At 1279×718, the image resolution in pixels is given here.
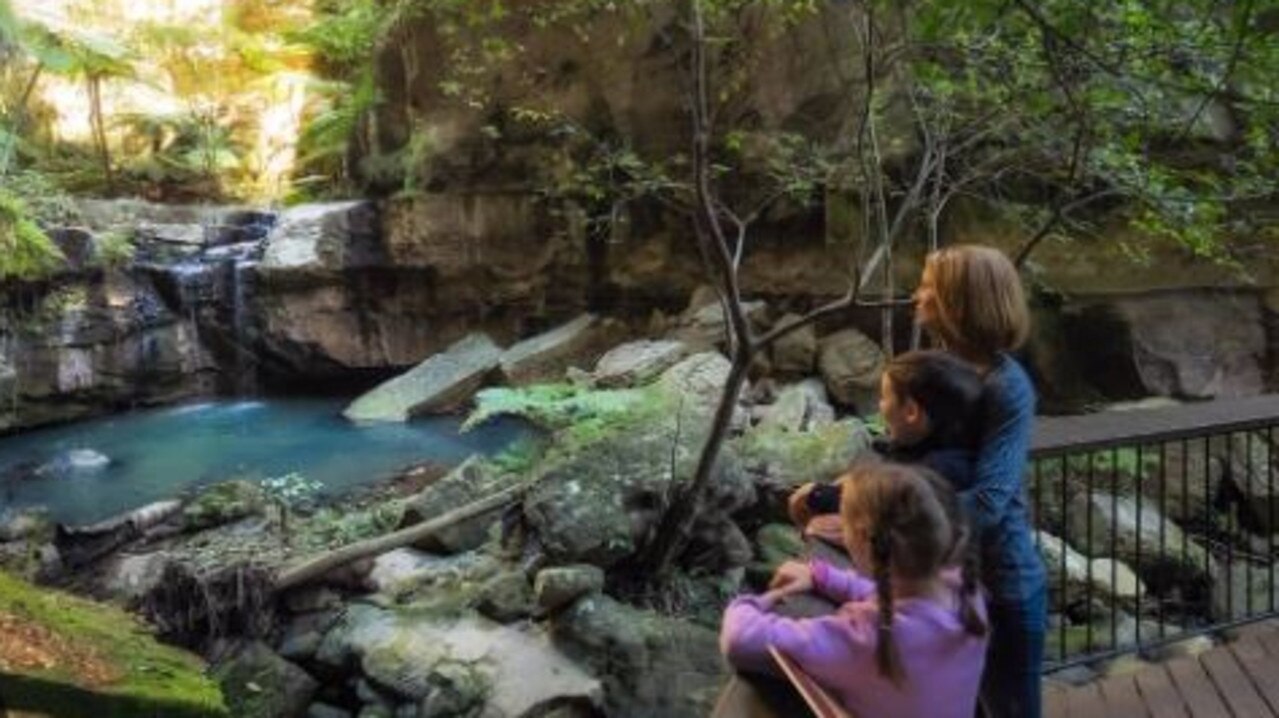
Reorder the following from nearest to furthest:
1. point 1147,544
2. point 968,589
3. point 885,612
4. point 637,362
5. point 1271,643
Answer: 1. point 885,612
2. point 968,589
3. point 1271,643
4. point 1147,544
5. point 637,362

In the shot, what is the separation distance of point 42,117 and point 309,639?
1760cm

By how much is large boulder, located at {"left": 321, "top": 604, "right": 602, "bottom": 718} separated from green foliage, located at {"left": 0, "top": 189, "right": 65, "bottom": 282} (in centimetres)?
902

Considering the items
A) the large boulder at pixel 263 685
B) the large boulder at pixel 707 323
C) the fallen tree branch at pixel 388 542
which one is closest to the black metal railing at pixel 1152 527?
the fallen tree branch at pixel 388 542

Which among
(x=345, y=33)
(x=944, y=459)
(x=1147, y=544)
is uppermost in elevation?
(x=345, y=33)

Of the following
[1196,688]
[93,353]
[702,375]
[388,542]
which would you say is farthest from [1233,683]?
[93,353]

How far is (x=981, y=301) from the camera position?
2443 mm

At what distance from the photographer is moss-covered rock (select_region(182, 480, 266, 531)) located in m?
7.93

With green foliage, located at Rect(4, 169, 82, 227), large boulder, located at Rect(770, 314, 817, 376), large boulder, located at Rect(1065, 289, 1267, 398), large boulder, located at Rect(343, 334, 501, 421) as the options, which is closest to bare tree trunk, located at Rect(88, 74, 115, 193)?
green foliage, located at Rect(4, 169, 82, 227)

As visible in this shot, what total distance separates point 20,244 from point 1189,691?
12.7m

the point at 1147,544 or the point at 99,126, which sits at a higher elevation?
the point at 99,126

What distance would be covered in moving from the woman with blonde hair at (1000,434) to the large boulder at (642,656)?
245 cm

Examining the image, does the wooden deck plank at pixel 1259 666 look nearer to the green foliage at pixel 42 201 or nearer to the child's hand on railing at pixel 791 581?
the child's hand on railing at pixel 791 581

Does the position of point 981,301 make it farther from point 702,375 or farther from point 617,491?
point 702,375

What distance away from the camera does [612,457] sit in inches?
224
